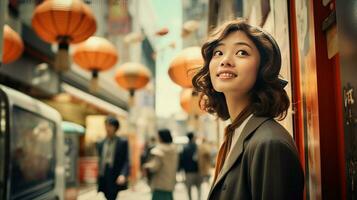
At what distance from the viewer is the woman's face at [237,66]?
5.56 ft

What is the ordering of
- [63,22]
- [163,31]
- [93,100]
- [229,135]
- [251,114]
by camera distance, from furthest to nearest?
[93,100] < [63,22] < [163,31] < [229,135] < [251,114]

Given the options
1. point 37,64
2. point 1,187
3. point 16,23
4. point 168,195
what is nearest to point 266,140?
point 1,187

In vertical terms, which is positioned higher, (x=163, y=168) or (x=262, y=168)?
(x=262, y=168)

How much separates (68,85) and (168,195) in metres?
8.82

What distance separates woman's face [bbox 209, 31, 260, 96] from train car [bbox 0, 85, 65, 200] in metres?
2.39

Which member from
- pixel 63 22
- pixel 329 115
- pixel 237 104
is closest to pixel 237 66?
pixel 237 104

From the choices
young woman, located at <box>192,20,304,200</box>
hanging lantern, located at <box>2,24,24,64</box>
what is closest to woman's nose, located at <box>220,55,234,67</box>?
young woman, located at <box>192,20,304,200</box>

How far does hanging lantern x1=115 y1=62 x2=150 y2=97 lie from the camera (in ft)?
23.0

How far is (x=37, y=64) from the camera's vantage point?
10883mm

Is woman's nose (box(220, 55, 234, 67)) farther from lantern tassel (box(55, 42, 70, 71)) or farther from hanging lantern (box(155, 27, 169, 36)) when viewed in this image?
lantern tassel (box(55, 42, 70, 71))

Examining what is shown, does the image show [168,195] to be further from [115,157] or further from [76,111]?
[76,111]

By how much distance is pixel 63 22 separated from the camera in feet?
15.2

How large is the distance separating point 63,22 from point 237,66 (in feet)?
11.4

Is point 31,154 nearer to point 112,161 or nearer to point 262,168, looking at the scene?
point 112,161
